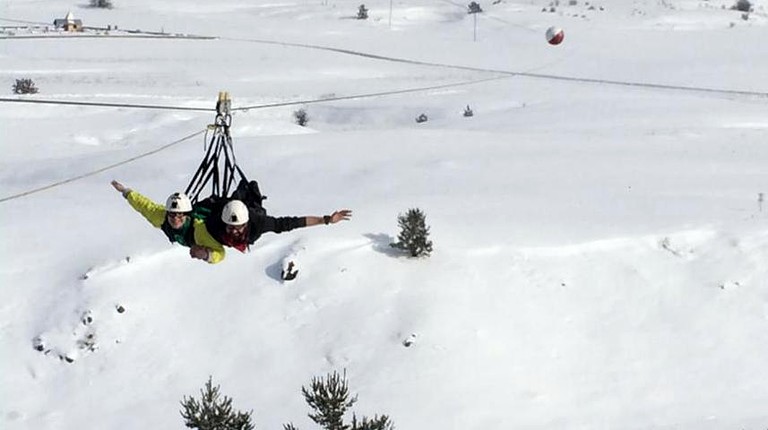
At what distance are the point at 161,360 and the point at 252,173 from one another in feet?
19.0

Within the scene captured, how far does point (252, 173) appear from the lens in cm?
1933

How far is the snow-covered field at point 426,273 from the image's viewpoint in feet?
45.3

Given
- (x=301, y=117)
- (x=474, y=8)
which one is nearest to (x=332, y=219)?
(x=301, y=117)

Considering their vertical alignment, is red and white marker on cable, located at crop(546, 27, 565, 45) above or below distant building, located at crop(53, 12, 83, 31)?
above

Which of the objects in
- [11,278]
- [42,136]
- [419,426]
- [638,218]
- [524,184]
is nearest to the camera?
[419,426]

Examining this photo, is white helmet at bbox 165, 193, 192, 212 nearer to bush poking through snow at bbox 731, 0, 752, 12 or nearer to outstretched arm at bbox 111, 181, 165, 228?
outstretched arm at bbox 111, 181, 165, 228

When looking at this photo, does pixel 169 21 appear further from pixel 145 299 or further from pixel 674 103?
pixel 145 299

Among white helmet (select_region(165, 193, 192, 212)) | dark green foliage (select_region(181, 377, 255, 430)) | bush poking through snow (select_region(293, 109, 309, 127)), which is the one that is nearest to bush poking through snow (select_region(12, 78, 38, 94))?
bush poking through snow (select_region(293, 109, 309, 127))

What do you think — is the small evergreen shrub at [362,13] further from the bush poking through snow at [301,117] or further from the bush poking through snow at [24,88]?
the bush poking through snow at [24,88]

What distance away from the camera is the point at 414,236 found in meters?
15.5

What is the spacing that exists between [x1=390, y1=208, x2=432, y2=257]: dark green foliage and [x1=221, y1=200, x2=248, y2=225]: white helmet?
6.84 meters

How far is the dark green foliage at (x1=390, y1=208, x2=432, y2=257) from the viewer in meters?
15.5

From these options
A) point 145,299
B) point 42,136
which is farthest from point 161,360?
point 42,136

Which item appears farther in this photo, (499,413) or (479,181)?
(479,181)
